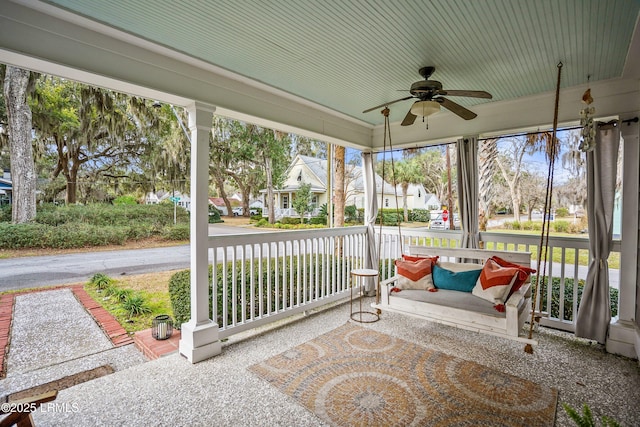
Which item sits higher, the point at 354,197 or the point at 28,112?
the point at 28,112

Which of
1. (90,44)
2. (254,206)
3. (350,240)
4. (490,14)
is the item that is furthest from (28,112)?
(490,14)

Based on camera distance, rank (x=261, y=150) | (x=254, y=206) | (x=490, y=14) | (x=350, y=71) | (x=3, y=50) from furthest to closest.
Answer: (x=261, y=150) → (x=254, y=206) → (x=350, y=71) → (x=490, y=14) → (x=3, y=50)

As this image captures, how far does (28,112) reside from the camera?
11.9ft

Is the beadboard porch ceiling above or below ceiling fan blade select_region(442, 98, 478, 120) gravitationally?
above

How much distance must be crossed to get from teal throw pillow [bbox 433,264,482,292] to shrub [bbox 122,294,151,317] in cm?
391

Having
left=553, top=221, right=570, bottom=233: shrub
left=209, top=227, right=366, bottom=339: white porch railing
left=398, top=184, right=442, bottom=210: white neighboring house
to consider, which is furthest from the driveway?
left=553, top=221, right=570, bottom=233: shrub

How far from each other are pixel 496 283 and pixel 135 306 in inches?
177

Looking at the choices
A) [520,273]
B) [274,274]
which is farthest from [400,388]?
[274,274]

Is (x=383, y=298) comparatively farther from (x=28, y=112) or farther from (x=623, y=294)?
(x=28, y=112)

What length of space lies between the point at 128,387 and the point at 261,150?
14.8ft

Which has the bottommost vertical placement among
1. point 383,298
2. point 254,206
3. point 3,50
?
point 383,298

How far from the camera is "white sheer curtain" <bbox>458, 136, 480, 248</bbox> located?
4.15 metres

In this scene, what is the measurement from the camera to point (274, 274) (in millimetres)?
4344

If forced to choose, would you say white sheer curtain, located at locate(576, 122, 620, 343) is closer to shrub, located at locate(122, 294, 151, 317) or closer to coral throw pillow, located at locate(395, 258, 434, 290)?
coral throw pillow, located at locate(395, 258, 434, 290)
